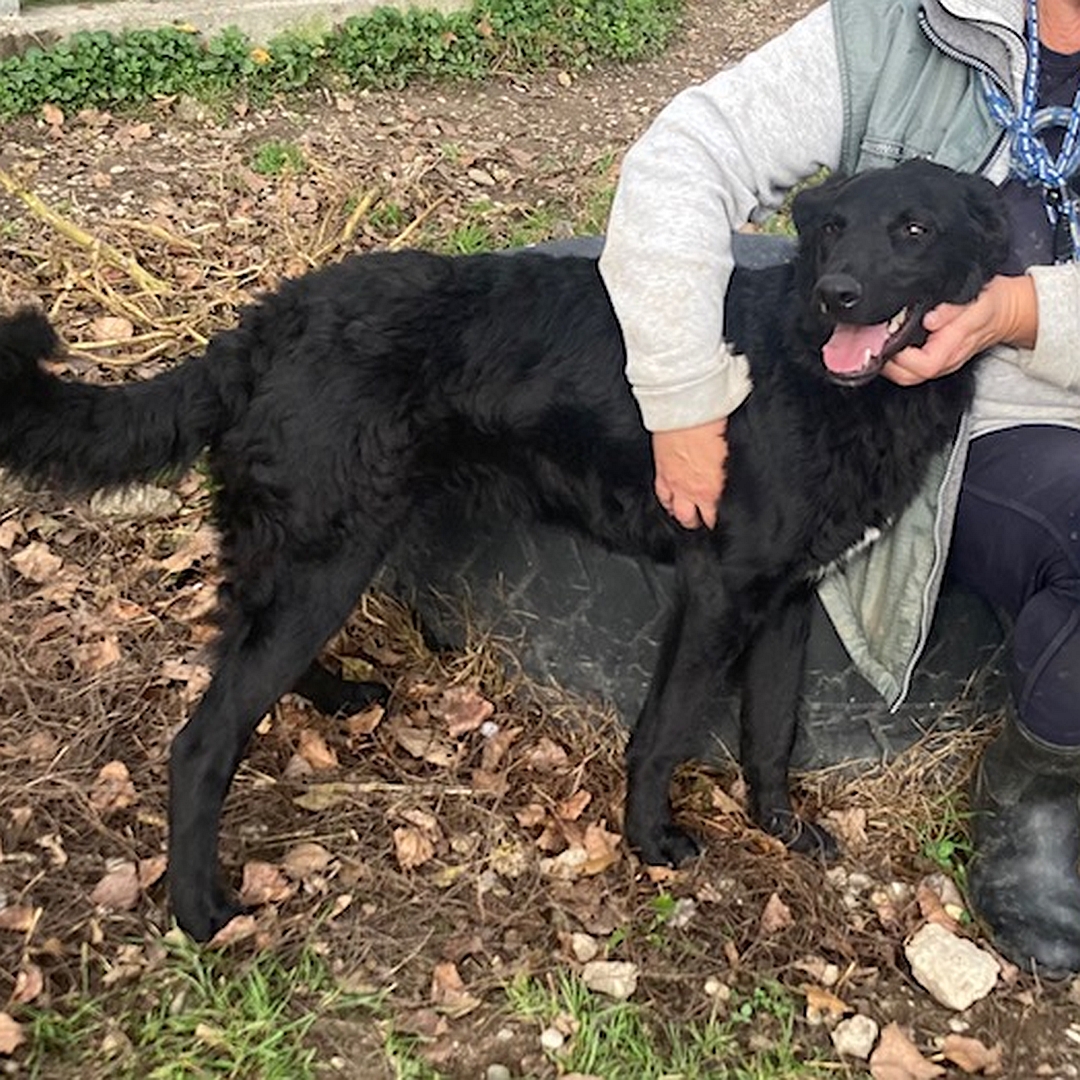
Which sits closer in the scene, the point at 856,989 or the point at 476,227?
the point at 856,989

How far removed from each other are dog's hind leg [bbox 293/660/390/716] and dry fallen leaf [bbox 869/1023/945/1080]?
1324 millimetres

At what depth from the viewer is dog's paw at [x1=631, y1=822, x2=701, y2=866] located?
2764 mm

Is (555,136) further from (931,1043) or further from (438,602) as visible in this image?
(931,1043)

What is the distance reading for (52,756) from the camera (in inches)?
113

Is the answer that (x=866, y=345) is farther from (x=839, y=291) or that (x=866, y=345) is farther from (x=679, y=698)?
(x=679, y=698)

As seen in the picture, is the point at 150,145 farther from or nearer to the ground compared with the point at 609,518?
nearer to the ground

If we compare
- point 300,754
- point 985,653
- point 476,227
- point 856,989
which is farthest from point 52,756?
point 476,227

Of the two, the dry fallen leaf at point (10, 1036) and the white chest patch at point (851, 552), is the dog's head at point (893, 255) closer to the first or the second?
the white chest patch at point (851, 552)

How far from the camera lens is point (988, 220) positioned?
7.76 ft

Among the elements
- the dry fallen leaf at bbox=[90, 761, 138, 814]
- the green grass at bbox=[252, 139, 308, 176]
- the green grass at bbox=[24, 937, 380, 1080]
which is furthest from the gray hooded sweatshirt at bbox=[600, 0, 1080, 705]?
the green grass at bbox=[252, 139, 308, 176]

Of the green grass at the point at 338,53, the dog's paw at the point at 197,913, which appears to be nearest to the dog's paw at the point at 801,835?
the dog's paw at the point at 197,913

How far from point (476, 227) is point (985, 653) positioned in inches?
112

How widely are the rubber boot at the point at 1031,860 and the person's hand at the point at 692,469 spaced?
0.72 metres

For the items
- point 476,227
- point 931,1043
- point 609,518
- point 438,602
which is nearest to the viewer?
point 931,1043
